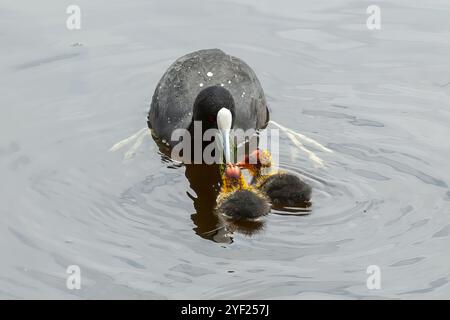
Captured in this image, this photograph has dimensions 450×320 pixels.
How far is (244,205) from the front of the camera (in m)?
8.27

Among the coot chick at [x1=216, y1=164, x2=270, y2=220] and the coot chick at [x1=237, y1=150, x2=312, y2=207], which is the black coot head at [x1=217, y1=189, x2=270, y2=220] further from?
the coot chick at [x1=237, y1=150, x2=312, y2=207]

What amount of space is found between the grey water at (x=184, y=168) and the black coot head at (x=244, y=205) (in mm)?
136

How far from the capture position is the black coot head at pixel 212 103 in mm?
9328

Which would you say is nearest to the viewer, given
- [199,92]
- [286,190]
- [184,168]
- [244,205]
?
[244,205]

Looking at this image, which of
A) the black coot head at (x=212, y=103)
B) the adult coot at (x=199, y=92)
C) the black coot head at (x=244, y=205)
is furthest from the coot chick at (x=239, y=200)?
the adult coot at (x=199, y=92)

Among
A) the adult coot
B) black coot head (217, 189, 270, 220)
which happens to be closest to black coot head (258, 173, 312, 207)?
black coot head (217, 189, 270, 220)

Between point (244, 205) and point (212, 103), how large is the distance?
1.40 m

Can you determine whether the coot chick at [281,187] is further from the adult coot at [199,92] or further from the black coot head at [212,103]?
the adult coot at [199,92]

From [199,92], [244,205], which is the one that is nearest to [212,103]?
[199,92]

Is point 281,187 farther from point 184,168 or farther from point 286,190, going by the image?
point 184,168

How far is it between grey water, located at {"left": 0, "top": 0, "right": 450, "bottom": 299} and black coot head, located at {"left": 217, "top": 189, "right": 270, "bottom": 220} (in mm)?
136

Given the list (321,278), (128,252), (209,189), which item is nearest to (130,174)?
(209,189)

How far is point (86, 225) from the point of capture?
8148 mm

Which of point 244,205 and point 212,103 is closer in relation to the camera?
point 244,205
